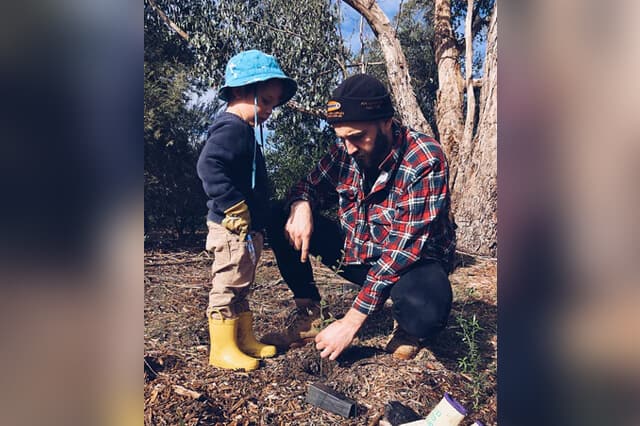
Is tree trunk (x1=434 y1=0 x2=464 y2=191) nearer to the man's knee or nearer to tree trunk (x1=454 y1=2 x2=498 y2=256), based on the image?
tree trunk (x1=454 y1=2 x2=498 y2=256)

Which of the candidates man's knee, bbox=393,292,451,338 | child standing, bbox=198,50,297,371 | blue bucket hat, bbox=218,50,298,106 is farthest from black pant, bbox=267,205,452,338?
blue bucket hat, bbox=218,50,298,106

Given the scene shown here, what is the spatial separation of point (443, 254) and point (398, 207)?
1.20 feet

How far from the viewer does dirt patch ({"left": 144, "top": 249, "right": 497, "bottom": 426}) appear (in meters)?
2.32

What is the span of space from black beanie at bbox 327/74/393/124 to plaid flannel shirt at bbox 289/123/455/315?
0.58 feet

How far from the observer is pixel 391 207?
2.59 metres

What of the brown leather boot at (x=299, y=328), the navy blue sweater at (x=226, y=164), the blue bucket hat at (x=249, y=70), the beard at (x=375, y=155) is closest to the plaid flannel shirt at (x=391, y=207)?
the beard at (x=375, y=155)

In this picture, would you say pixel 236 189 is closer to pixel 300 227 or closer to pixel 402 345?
pixel 300 227

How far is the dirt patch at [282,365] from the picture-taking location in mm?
2324

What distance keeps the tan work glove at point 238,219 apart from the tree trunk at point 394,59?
3.32 feet

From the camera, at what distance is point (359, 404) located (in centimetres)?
237

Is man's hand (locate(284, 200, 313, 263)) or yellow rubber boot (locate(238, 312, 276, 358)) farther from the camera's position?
man's hand (locate(284, 200, 313, 263))

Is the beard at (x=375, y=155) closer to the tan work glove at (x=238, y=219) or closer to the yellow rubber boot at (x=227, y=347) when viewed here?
the tan work glove at (x=238, y=219)
